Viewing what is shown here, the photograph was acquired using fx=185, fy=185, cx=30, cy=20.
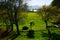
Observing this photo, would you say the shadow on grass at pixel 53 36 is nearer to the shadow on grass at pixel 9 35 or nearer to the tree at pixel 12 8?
the shadow on grass at pixel 9 35

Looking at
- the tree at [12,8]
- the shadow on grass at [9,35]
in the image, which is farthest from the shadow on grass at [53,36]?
the tree at [12,8]

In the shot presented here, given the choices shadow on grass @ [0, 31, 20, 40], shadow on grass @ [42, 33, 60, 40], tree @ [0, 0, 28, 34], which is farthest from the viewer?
tree @ [0, 0, 28, 34]

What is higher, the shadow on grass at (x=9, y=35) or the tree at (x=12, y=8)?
the tree at (x=12, y=8)

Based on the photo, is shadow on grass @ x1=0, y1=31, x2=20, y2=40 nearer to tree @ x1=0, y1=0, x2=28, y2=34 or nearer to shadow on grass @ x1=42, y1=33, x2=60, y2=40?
tree @ x1=0, y1=0, x2=28, y2=34

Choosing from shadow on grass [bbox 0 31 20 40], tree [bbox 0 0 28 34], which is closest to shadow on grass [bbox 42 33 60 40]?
shadow on grass [bbox 0 31 20 40]

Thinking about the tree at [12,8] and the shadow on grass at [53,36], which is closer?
the shadow on grass at [53,36]

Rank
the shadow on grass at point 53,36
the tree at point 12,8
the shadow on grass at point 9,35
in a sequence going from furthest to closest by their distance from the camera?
the tree at point 12,8 → the shadow on grass at point 9,35 → the shadow on grass at point 53,36

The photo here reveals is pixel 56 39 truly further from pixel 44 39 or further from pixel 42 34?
pixel 42 34

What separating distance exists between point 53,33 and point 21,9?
10.4 m

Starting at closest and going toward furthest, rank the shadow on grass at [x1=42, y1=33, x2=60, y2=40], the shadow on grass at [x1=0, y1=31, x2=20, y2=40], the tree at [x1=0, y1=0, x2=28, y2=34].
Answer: the shadow on grass at [x1=42, y1=33, x2=60, y2=40]
the shadow on grass at [x1=0, y1=31, x2=20, y2=40]
the tree at [x1=0, y1=0, x2=28, y2=34]

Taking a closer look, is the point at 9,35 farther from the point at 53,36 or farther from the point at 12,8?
the point at 53,36

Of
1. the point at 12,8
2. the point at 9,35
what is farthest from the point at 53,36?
the point at 12,8

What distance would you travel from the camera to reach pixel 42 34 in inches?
1747

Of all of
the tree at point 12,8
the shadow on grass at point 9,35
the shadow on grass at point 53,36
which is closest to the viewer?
the shadow on grass at point 53,36
